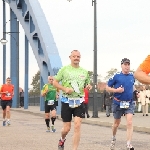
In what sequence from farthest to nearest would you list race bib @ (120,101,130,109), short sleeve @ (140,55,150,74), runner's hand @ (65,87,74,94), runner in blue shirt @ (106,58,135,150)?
race bib @ (120,101,130,109), runner in blue shirt @ (106,58,135,150), runner's hand @ (65,87,74,94), short sleeve @ (140,55,150,74)

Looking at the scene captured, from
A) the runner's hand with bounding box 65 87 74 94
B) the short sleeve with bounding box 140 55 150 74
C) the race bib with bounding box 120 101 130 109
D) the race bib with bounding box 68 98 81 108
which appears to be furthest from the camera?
the race bib with bounding box 120 101 130 109

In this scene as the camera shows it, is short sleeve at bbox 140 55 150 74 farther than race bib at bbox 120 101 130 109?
No

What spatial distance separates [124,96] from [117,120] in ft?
1.57

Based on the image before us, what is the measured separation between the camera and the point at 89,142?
12031mm

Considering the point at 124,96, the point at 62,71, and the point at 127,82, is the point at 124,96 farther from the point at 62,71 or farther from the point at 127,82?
the point at 62,71

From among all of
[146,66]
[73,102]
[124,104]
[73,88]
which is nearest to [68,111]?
[73,102]

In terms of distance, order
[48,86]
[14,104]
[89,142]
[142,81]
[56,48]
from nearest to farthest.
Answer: [142,81] → [89,142] → [48,86] → [56,48] → [14,104]

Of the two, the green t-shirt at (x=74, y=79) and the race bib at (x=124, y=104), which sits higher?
the green t-shirt at (x=74, y=79)

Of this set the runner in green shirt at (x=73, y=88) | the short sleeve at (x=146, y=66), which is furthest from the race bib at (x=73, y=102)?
the short sleeve at (x=146, y=66)

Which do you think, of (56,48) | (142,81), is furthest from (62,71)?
(56,48)

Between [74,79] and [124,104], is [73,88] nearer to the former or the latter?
[74,79]

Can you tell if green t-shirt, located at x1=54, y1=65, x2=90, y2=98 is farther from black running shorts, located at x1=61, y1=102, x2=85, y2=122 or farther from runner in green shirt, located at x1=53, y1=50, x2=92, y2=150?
black running shorts, located at x1=61, y1=102, x2=85, y2=122

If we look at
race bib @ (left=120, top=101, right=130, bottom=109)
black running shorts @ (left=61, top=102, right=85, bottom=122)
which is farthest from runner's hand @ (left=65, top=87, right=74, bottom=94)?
race bib @ (left=120, top=101, right=130, bottom=109)

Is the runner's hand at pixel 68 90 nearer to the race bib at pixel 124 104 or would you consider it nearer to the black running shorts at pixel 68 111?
the black running shorts at pixel 68 111
